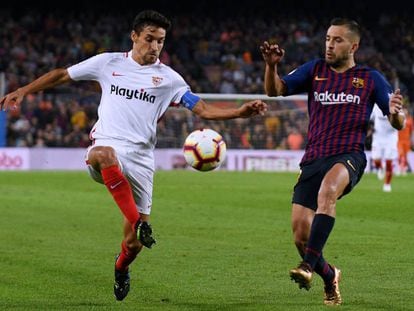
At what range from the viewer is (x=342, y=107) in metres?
8.17

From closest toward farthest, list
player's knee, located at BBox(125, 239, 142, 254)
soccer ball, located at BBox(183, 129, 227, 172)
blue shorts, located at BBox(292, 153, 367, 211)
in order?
1. blue shorts, located at BBox(292, 153, 367, 211)
2. player's knee, located at BBox(125, 239, 142, 254)
3. soccer ball, located at BBox(183, 129, 227, 172)

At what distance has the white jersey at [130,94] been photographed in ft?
27.6

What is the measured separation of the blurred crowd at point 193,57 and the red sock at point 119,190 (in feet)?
Result: 84.8

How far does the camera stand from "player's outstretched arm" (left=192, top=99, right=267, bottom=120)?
7.99m

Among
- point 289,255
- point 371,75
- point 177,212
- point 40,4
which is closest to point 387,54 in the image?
point 40,4

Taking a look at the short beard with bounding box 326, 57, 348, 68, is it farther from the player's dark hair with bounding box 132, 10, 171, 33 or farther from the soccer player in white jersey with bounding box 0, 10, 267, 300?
the player's dark hair with bounding box 132, 10, 171, 33

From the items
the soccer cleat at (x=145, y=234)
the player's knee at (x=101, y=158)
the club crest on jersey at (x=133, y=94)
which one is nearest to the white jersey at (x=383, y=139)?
the club crest on jersey at (x=133, y=94)

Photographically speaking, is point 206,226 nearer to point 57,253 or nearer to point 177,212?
point 177,212

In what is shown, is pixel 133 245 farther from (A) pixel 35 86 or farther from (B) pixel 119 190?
(A) pixel 35 86

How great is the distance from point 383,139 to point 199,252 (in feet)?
46.7

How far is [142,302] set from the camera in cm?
837

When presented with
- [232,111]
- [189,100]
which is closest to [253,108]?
[232,111]

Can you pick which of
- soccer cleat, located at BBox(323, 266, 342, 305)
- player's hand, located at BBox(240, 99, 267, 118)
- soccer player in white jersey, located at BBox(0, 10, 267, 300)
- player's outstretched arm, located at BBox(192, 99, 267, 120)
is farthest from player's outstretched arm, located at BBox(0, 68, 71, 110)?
soccer cleat, located at BBox(323, 266, 342, 305)

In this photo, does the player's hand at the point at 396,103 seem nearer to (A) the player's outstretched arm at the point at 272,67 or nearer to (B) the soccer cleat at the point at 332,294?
(A) the player's outstretched arm at the point at 272,67
